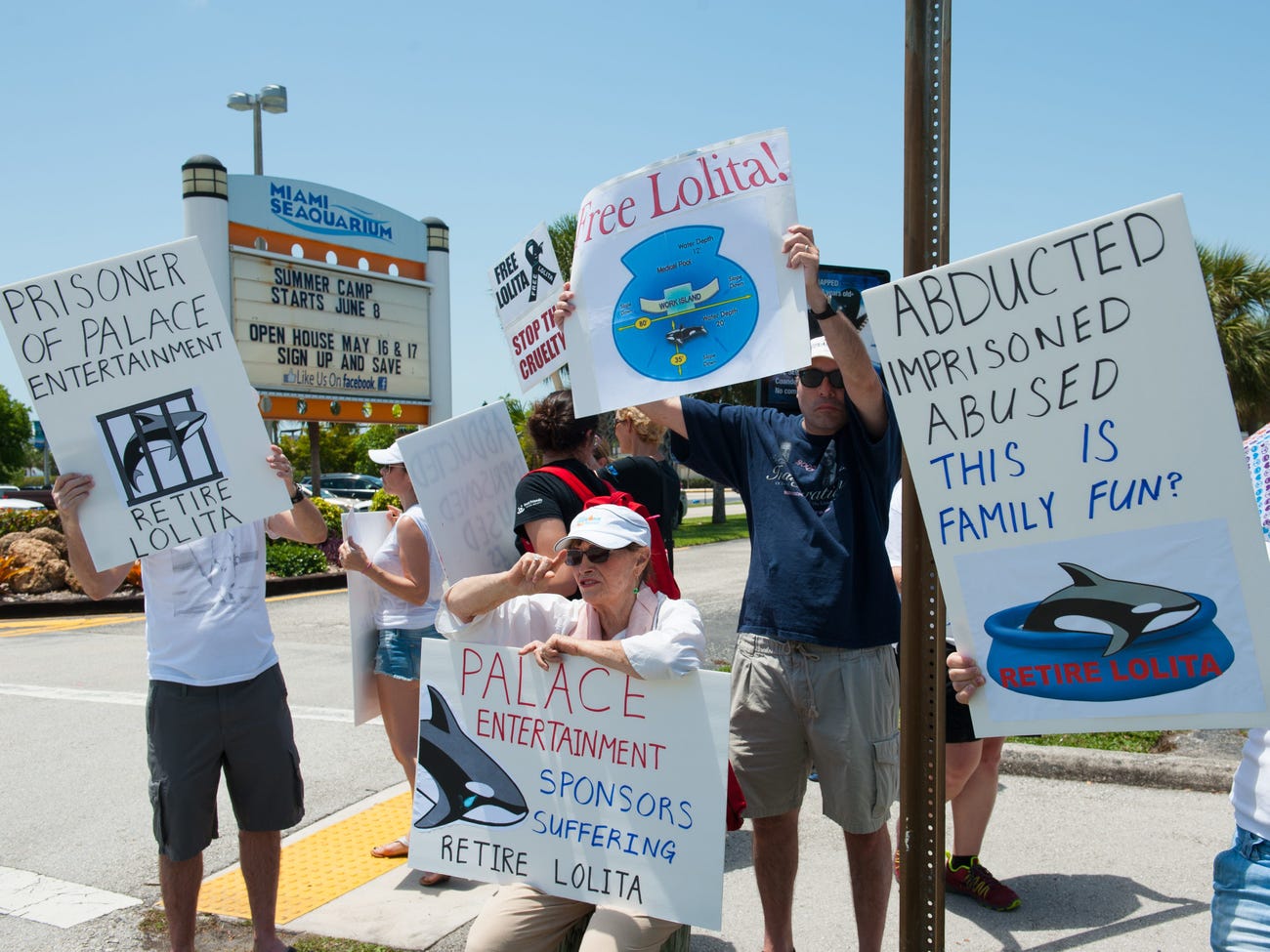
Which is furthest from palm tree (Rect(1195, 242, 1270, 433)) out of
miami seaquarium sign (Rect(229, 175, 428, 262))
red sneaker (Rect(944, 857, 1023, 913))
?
red sneaker (Rect(944, 857, 1023, 913))

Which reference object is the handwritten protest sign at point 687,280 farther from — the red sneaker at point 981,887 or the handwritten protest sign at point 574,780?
the red sneaker at point 981,887

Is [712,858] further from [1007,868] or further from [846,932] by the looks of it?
[1007,868]

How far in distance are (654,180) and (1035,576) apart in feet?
5.47

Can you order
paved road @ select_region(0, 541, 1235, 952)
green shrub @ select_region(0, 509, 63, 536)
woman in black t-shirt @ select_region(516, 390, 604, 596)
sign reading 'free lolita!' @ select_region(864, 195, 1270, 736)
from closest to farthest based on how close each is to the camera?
sign reading 'free lolita!' @ select_region(864, 195, 1270, 736)
woman in black t-shirt @ select_region(516, 390, 604, 596)
paved road @ select_region(0, 541, 1235, 952)
green shrub @ select_region(0, 509, 63, 536)

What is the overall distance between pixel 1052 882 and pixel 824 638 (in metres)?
1.79

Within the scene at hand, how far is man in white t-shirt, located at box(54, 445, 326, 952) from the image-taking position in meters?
3.40

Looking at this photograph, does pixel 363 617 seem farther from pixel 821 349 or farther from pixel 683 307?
pixel 821 349

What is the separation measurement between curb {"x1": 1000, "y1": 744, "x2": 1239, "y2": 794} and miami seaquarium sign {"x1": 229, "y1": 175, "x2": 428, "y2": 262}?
452 inches

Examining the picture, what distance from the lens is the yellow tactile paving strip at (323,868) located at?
4.13 meters

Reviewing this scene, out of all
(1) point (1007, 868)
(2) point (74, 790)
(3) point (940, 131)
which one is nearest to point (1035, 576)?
(3) point (940, 131)

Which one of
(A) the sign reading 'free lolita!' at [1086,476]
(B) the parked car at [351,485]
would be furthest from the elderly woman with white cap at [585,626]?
(B) the parked car at [351,485]

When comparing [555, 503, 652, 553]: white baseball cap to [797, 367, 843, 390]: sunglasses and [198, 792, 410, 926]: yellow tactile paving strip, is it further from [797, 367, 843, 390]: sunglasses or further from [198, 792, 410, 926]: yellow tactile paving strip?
[198, 792, 410, 926]: yellow tactile paving strip

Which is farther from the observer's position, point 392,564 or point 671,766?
point 392,564

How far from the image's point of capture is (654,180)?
10.3ft
